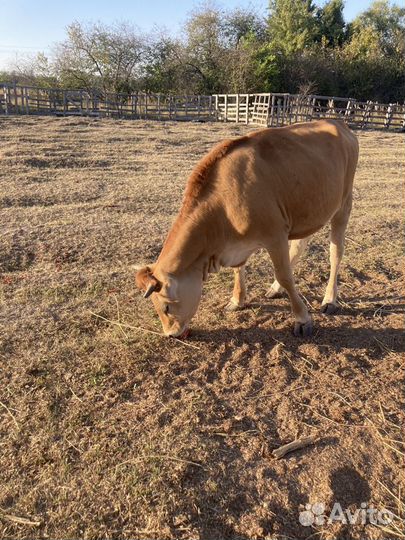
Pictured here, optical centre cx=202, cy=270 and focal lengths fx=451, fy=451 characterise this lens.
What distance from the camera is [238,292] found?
4898mm

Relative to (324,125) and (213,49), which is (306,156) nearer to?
(324,125)

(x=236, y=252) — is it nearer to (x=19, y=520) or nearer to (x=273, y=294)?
(x=273, y=294)

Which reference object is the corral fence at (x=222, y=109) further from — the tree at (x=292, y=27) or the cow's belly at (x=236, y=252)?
the cow's belly at (x=236, y=252)

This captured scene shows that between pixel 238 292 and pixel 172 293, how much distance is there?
1.22 metres

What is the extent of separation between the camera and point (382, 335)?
14.8ft

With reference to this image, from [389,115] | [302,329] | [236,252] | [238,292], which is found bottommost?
[302,329]

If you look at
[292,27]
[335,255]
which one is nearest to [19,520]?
[335,255]

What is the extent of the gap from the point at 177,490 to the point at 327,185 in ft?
11.0

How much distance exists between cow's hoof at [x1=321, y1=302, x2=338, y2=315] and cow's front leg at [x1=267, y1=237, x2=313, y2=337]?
469 mm

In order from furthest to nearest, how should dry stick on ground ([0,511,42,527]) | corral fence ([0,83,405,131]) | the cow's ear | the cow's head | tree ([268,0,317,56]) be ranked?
tree ([268,0,317,56]), corral fence ([0,83,405,131]), the cow's head, the cow's ear, dry stick on ground ([0,511,42,527])

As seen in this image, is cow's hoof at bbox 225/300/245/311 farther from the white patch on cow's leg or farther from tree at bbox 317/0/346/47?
tree at bbox 317/0/346/47

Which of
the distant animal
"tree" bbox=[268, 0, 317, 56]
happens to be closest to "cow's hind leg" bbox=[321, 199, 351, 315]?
the distant animal

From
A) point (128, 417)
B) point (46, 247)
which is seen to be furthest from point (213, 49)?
point (128, 417)

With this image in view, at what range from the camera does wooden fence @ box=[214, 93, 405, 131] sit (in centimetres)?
2883
